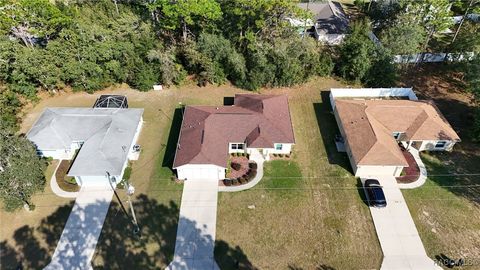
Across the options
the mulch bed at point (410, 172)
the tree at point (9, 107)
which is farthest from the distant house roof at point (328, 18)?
the tree at point (9, 107)

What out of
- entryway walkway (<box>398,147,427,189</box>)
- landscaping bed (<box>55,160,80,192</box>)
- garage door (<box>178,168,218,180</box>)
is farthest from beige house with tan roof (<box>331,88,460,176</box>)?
landscaping bed (<box>55,160,80,192</box>)

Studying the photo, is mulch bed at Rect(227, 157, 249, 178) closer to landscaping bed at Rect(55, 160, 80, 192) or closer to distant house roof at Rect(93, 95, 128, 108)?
landscaping bed at Rect(55, 160, 80, 192)

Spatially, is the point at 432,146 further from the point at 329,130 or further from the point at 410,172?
the point at 329,130

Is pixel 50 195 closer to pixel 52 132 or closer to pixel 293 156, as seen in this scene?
pixel 52 132

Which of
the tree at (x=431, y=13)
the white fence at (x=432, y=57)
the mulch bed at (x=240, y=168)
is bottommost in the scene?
the mulch bed at (x=240, y=168)

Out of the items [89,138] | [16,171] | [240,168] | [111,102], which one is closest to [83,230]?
[16,171]

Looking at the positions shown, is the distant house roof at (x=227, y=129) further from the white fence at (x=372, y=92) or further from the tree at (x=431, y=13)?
the tree at (x=431, y=13)
